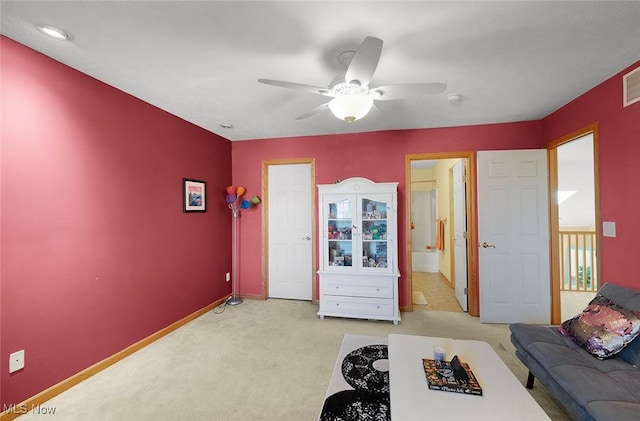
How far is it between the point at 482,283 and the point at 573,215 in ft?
13.7

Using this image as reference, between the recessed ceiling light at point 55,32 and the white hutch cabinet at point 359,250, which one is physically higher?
the recessed ceiling light at point 55,32

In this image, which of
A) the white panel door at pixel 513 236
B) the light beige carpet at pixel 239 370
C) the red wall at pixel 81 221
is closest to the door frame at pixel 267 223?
the light beige carpet at pixel 239 370

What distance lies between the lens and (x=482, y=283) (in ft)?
10.7

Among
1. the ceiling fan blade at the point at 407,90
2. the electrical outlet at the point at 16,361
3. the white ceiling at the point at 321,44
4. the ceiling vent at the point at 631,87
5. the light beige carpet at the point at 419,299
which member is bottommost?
the light beige carpet at the point at 419,299

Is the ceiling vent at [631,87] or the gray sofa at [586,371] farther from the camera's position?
the ceiling vent at [631,87]

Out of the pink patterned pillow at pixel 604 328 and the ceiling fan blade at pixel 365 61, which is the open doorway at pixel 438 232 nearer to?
the pink patterned pillow at pixel 604 328

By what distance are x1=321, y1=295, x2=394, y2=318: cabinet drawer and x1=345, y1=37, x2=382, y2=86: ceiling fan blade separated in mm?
2515

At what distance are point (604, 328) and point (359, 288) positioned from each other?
209cm

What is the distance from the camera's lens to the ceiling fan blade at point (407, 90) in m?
1.66

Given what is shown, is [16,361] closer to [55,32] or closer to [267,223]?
[55,32]

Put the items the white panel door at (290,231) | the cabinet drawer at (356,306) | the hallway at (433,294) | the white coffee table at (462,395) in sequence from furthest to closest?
the white panel door at (290,231)
the hallway at (433,294)
the cabinet drawer at (356,306)
the white coffee table at (462,395)

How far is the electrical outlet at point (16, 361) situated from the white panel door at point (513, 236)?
4179mm

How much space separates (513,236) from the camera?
3.19 metres

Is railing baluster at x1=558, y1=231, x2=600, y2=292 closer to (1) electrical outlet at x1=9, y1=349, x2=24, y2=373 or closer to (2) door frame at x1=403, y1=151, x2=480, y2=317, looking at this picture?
(2) door frame at x1=403, y1=151, x2=480, y2=317
